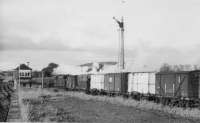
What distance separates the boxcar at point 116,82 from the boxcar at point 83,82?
718 centimetres

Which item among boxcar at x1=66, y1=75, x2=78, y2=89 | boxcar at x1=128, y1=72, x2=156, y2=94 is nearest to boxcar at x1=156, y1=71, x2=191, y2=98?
boxcar at x1=128, y1=72, x2=156, y2=94

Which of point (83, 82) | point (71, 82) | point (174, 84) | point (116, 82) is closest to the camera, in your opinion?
point (174, 84)

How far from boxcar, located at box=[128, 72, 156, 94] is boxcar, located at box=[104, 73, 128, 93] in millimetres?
799

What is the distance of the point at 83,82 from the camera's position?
153 feet

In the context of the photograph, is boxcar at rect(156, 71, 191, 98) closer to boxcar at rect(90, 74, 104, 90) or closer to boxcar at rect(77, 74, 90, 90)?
boxcar at rect(90, 74, 104, 90)

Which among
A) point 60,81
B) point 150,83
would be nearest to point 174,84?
point 150,83

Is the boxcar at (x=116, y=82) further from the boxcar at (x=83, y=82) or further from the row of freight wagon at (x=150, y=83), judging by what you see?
the boxcar at (x=83, y=82)

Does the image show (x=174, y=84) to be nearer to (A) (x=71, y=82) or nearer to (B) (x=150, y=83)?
(B) (x=150, y=83)

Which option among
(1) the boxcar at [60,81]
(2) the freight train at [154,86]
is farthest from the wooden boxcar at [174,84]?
(1) the boxcar at [60,81]

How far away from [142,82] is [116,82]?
5.96 metres

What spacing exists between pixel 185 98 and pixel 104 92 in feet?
53.3

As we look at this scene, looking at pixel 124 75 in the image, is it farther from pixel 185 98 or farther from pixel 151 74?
pixel 185 98

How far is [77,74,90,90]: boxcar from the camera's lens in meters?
44.8

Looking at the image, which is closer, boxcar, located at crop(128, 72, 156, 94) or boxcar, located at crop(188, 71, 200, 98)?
boxcar, located at crop(188, 71, 200, 98)
